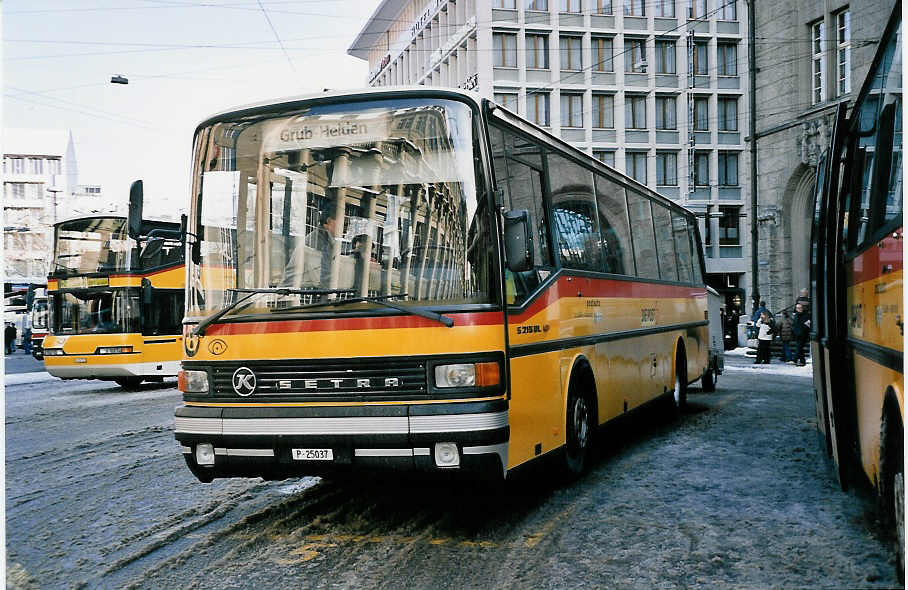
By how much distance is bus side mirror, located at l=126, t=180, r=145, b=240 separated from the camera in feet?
21.6

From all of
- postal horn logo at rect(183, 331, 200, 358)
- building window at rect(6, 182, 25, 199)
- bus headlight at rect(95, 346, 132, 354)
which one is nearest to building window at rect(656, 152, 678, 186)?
bus headlight at rect(95, 346, 132, 354)

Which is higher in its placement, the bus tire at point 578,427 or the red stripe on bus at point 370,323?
the red stripe on bus at point 370,323

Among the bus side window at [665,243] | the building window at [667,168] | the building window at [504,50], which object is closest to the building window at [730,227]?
the building window at [667,168]

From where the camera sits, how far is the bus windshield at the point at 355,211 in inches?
230

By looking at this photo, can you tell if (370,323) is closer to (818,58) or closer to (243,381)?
(243,381)

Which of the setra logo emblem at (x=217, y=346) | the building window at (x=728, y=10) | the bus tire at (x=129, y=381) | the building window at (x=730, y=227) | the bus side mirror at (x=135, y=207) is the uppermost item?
the building window at (x=728, y=10)

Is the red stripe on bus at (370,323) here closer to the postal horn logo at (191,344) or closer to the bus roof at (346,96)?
the postal horn logo at (191,344)

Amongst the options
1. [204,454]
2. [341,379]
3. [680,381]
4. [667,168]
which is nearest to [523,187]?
[341,379]

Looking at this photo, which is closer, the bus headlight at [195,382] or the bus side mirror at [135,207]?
the bus headlight at [195,382]

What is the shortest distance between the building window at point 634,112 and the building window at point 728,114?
497cm

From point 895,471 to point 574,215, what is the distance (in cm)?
402

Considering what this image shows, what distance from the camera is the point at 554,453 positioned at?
22.5ft

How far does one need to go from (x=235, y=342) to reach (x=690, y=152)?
2022 inches

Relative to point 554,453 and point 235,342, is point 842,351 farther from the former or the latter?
point 235,342
